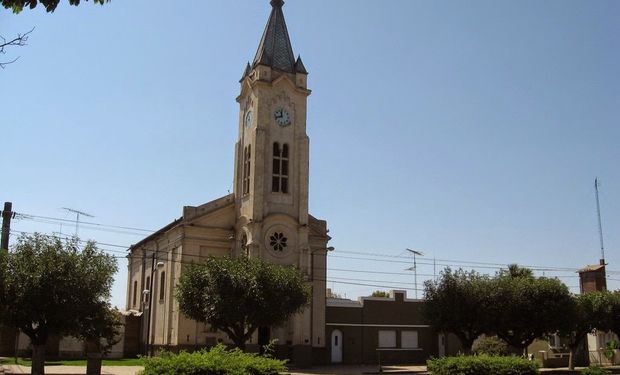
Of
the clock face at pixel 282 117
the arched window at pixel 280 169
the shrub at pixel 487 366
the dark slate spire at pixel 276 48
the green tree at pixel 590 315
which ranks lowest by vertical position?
the shrub at pixel 487 366

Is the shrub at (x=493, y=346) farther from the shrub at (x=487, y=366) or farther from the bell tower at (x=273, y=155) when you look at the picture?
the shrub at (x=487, y=366)

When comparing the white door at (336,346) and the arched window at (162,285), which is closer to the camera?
the white door at (336,346)

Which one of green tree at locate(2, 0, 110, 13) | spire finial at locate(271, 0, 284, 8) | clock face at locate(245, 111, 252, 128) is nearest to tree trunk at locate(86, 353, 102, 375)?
clock face at locate(245, 111, 252, 128)

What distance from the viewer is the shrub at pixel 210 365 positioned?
52.4 ft

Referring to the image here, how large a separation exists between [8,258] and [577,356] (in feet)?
145

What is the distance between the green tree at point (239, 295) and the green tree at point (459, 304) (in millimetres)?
8608

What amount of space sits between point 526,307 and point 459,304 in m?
3.99

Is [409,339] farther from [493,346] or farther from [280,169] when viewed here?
[280,169]

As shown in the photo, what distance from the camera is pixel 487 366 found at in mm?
22984

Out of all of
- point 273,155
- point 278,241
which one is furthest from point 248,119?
point 278,241

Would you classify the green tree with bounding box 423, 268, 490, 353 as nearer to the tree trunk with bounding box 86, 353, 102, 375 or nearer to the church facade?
the church facade

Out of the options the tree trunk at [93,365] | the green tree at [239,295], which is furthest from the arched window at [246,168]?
the tree trunk at [93,365]

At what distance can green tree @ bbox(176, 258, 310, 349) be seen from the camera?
1364 inches

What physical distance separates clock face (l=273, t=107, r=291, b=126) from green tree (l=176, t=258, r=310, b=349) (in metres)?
15.4
